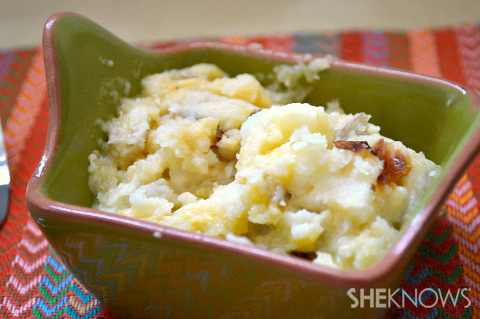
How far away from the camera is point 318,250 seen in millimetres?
942

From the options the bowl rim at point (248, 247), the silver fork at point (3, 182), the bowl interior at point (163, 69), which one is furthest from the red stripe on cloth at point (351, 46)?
the silver fork at point (3, 182)

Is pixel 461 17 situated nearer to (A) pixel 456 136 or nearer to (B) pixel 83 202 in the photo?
(A) pixel 456 136

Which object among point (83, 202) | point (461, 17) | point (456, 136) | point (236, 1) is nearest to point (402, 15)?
point (461, 17)

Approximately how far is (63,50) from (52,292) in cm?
56

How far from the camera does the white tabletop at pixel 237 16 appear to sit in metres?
2.19

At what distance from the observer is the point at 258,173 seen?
3.20 feet

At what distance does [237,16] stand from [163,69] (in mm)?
943

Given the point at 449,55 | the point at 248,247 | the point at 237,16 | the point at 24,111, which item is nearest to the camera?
the point at 248,247

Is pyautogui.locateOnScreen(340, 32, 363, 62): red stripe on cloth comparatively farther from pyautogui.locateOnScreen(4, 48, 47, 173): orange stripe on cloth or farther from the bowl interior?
pyautogui.locateOnScreen(4, 48, 47, 173): orange stripe on cloth

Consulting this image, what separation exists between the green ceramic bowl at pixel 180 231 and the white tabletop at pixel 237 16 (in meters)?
0.84

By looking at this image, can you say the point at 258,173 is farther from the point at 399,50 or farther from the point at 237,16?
the point at 237,16

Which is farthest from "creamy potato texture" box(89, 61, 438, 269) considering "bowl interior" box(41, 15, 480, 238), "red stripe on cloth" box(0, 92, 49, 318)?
"red stripe on cloth" box(0, 92, 49, 318)

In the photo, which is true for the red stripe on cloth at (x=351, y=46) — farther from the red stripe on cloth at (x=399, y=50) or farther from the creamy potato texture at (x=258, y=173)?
the creamy potato texture at (x=258, y=173)

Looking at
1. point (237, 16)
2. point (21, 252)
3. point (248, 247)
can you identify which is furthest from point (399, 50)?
point (21, 252)
